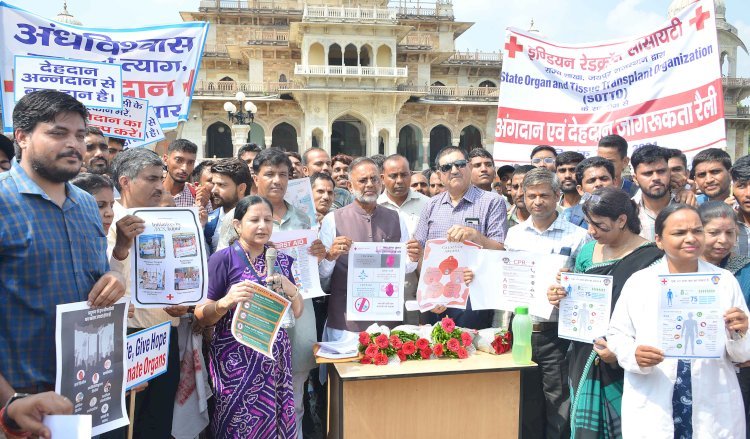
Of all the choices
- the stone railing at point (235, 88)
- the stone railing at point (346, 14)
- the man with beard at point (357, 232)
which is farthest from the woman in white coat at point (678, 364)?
the stone railing at point (346, 14)

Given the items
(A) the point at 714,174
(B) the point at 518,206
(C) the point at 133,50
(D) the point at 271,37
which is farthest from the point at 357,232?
(D) the point at 271,37

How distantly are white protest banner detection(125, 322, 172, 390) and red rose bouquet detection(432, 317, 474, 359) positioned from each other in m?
1.64

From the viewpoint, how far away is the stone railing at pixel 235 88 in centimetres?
2686

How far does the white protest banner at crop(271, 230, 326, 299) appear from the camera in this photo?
3354 mm

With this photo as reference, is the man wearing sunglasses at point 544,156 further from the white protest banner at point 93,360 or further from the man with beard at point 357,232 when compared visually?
the white protest banner at point 93,360

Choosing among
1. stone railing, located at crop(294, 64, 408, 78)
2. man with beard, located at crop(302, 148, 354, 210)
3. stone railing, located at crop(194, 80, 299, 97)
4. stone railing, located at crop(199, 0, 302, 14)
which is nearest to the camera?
man with beard, located at crop(302, 148, 354, 210)

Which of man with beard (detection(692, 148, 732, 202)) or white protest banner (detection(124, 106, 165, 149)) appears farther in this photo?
white protest banner (detection(124, 106, 165, 149))

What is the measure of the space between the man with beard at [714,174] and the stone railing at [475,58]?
2910 centimetres

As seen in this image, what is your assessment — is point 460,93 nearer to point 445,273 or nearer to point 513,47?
point 513,47

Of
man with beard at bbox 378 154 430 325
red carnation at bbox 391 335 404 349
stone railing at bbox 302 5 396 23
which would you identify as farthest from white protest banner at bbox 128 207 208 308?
stone railing at bbox 302 5 396 23

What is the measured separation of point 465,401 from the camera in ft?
10.6

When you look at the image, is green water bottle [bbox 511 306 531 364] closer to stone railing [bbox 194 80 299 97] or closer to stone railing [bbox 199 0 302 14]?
stone railing [bbox 194 80 299 97]

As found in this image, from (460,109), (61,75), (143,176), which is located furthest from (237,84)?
(143,176)

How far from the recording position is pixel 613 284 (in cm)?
286
